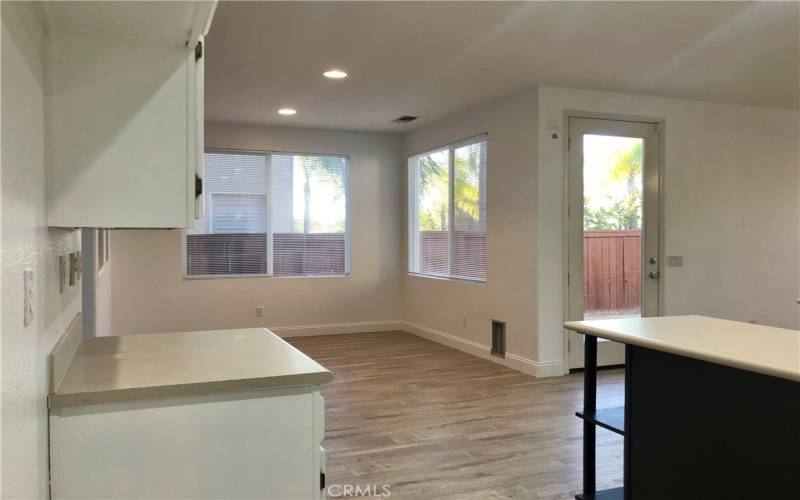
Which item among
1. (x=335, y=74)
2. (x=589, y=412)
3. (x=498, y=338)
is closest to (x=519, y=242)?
(x=498, y=338)

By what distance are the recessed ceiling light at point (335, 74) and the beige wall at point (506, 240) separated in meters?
1.51

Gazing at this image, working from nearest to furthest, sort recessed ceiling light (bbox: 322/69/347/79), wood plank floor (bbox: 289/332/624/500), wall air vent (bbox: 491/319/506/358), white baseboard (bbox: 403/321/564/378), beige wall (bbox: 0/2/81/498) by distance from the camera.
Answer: beige wall (bbox: 0/2/81/498), wood plank floor (bbox: 289/332/624/500), recessed ceiling light (bbox: 322/69/347/79), white baseboard (bbox: 403/321/564/378), wall air vent (bbox: 491/319/506/358)

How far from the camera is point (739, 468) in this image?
2000 millimetres

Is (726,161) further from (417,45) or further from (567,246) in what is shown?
(417,45)

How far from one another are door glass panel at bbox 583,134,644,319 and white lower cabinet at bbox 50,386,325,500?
4.02m

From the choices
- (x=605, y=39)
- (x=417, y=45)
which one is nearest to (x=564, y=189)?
(x=605, y=39)

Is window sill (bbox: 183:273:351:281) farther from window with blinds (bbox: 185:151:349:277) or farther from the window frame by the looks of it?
the window frame

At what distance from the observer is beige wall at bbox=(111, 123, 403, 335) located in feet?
21.3

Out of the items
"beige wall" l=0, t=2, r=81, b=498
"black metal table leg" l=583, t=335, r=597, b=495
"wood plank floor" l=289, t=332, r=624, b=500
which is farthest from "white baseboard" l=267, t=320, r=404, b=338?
"beige wall" l=0, t=2, r=81, b=498

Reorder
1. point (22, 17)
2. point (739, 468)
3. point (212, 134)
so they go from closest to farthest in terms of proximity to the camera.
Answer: point (22, 17)
point (739, 468)
point (212, 134)

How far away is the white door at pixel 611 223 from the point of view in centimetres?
520

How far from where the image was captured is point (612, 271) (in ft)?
17.6

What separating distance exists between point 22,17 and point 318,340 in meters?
5.87

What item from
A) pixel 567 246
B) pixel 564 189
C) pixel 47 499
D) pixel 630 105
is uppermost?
pixel 630 105
